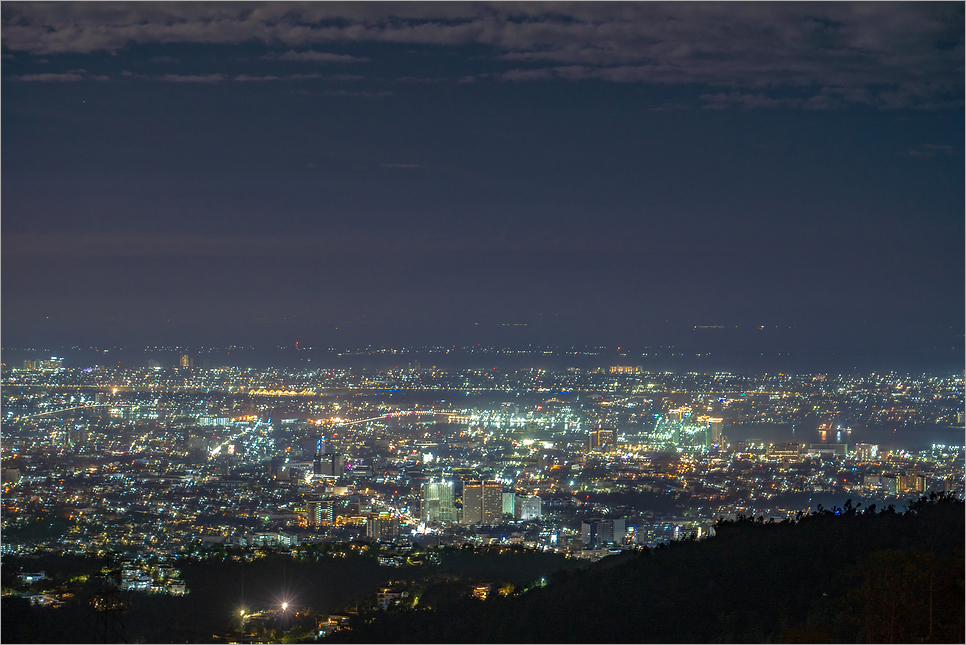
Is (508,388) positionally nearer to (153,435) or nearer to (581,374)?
(581,374)

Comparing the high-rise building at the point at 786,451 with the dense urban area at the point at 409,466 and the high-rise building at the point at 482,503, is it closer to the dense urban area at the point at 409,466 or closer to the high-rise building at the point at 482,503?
the dense urban area at the point at 409,466

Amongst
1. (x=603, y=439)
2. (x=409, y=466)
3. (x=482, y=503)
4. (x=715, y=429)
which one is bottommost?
(x=482, y=503)

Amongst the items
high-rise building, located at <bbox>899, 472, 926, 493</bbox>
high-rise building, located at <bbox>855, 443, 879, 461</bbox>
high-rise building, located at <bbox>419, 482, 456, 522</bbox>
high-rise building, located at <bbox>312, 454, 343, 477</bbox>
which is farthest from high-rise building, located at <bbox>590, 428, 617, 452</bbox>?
high-rise building, located at <bbox>899, 472, 926, 493</bbox>

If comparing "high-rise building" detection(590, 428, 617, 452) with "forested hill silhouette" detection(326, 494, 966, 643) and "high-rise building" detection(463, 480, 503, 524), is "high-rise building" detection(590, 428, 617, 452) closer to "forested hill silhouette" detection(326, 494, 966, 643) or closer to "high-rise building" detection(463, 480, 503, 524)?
"high-rise building" detection(463, 480, 503, 524)

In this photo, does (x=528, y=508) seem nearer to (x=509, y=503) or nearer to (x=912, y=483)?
(x=509, y=503)

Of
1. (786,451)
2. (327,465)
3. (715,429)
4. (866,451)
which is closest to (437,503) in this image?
(327,465)

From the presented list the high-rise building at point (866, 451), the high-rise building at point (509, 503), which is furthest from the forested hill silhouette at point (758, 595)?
the high-rise building at point (866, 451)

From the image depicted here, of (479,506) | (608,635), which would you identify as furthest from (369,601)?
(479,506)
